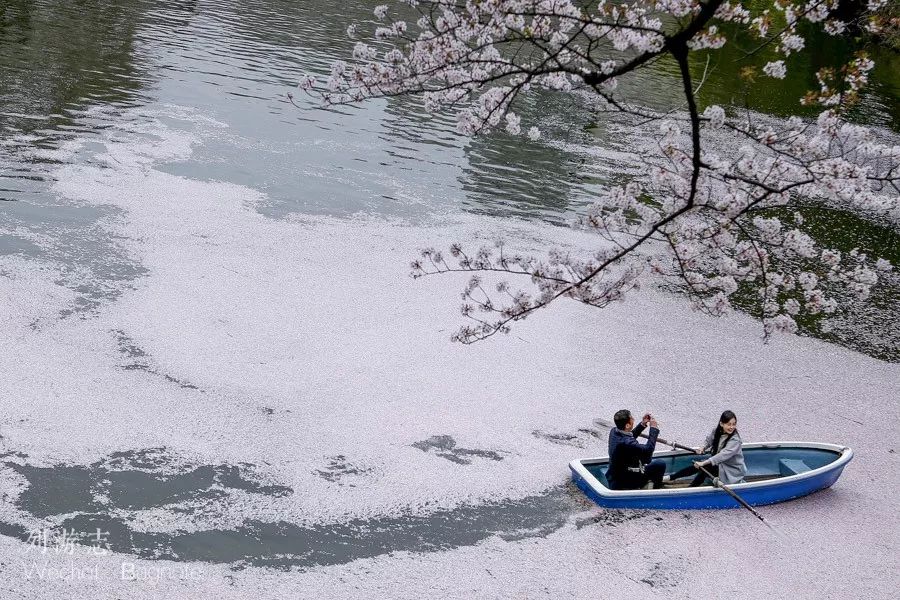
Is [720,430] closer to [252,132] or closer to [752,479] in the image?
[752,479]

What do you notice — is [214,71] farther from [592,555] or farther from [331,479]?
[592,555]

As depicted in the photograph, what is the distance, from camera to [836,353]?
10961mm

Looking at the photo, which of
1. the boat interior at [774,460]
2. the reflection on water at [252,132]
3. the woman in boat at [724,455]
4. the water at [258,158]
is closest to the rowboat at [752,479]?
the boat interior at [774,460]

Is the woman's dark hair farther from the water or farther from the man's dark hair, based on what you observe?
the water

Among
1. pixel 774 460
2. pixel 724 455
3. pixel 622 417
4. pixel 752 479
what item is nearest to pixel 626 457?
pixel 622 417

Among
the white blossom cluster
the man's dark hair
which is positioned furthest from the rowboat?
the white blossom cluster

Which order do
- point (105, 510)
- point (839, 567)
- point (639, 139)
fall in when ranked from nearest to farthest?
point (105, 510)
point (839, 567)
point (639, 139)

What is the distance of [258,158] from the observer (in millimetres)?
15414

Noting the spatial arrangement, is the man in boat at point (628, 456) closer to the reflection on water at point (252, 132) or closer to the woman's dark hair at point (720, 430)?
the woman's dark hair at point (720, 430)

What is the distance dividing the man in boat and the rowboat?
133 mm

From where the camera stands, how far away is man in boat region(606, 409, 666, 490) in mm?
7293

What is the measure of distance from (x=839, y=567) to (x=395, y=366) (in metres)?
4.71

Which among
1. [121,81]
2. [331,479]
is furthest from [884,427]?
[121,81]

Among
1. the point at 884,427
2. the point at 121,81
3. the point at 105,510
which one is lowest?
the point at 105,510
